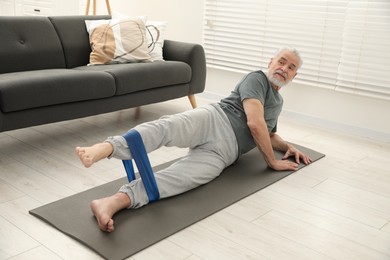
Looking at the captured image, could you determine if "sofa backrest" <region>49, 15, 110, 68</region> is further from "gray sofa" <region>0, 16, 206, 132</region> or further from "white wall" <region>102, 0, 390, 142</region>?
"white wall" <region>102, 0, 390, 142</region>

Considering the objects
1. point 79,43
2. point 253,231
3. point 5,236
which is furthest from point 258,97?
point 79,43

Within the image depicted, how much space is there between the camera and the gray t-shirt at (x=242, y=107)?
2.52m

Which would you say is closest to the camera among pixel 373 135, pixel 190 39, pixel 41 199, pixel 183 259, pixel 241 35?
pixel 183 259

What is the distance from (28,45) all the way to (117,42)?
0.66m

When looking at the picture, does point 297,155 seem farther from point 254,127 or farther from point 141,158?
point 141,158

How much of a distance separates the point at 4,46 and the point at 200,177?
1737 millimetres

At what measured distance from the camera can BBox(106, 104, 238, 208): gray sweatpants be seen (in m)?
2.09

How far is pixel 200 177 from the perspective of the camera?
7.70ft

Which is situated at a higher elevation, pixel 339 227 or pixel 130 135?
pixel 130 135

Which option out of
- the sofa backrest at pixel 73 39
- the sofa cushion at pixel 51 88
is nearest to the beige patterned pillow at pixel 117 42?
the sofa backrest at pixel 73 39

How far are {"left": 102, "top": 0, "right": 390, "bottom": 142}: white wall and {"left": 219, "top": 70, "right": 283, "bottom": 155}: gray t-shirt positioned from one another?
1179mm

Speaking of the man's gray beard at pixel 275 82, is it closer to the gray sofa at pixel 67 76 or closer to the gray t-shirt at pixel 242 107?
the gray t-shirt at pixel 242 107

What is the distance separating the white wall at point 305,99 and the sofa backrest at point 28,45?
1.55 metres

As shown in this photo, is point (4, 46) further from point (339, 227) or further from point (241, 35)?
point (339, 227)
